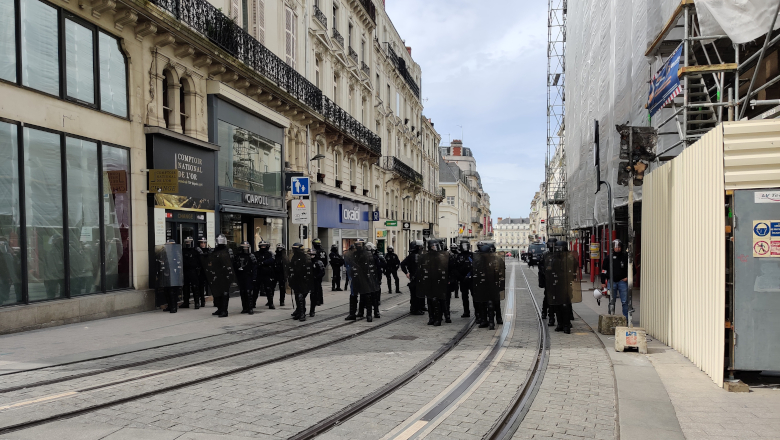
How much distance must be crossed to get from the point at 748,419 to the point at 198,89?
14511 millimetres

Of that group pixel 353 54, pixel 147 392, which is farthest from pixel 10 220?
pixel 353 54

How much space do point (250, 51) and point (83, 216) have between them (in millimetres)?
8508

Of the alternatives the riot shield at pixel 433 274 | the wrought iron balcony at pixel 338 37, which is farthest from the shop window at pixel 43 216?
the wrought iron balcony at pixel 338 37

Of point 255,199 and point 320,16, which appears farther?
point 320,16

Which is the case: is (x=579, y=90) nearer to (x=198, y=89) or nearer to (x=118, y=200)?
(x=198, y=89)

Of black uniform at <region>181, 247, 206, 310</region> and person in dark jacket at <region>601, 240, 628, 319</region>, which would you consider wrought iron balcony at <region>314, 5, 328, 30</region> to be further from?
person in dark jacket at <region>601, 240, 628, 319</region>

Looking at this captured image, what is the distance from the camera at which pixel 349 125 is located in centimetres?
2759

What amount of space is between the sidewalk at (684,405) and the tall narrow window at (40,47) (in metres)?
11.0

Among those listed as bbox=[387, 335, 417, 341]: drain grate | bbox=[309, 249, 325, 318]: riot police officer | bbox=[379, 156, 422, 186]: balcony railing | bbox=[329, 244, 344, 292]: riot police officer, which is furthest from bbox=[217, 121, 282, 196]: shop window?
bbox=[379, 156, 422, 186]: balcony railing

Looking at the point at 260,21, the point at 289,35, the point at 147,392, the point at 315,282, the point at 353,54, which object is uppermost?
the point at 353,54

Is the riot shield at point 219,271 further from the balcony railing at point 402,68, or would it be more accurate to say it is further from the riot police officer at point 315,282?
the balcony railing at point 402,68

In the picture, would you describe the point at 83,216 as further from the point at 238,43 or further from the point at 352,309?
the point at 238,43

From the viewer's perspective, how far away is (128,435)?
4453mm

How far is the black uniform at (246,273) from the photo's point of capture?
1241 cm
